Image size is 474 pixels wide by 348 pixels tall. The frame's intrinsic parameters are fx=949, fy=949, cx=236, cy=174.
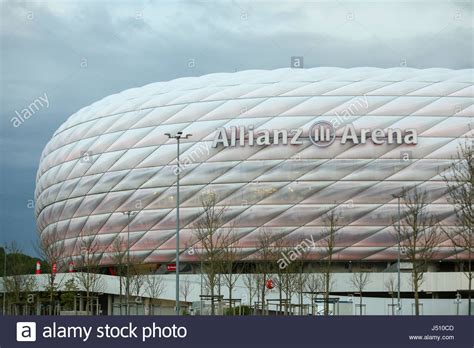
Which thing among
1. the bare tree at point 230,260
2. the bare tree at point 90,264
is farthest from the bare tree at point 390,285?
A: the bare tree at point 90,264

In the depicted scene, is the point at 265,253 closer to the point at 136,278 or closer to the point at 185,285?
the point at 185,285

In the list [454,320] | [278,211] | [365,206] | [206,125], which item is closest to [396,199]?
[365,206]

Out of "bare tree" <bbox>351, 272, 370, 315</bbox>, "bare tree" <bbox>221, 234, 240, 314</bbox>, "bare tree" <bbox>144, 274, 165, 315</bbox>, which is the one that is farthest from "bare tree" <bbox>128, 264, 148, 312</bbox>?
"bare tree" <bbox>351, 272, 370, 315</bbox>

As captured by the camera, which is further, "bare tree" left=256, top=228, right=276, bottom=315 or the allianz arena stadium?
the allianz arena stadium

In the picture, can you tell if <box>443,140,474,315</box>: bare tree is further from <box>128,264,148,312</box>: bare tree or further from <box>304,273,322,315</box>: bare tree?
<box>128,264,148,312</box>: bare tree

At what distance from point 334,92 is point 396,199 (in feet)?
27.6

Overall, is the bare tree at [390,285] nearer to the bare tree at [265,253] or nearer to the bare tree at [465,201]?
the bare tree at [465,201]

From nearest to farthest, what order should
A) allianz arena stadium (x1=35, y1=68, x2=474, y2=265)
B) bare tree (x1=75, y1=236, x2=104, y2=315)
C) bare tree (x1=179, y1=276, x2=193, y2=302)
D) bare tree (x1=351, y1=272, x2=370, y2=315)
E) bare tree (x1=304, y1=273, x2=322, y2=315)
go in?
bare tree (x1=304, y1=273, x2=322, y2=315), bare tree (x1=351, y1=272, x2=370, y2=315), bare tree (x1=75, y1=236, x2=104, y2=315), allianz arena stadium (x1=35, y1=68, x2=474, y2=265), bare tree (x1=179, y1=276, x2=193, y2=302)

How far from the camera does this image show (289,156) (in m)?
62.7

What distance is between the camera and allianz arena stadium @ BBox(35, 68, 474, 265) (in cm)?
6203

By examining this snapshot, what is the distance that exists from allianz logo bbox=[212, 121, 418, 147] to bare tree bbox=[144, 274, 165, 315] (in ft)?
32.2

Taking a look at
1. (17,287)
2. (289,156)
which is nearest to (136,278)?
(17,287)

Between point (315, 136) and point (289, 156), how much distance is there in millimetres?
2159

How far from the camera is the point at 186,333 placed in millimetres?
22438
